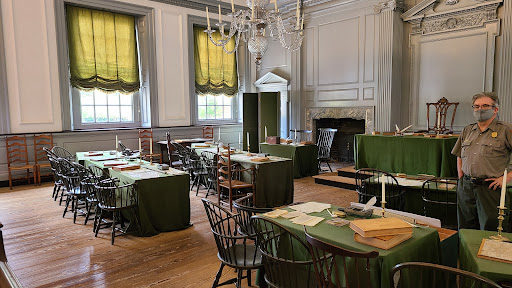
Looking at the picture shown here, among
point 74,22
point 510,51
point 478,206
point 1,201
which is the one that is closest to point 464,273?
point 478,206

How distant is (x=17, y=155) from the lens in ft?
24.0

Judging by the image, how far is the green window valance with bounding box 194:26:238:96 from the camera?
33.7 ft

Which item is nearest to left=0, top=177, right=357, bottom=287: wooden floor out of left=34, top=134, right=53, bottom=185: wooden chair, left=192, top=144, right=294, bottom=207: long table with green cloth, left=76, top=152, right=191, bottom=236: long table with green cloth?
left=76, top=152, right=191, bottom=236: long table with green cloth

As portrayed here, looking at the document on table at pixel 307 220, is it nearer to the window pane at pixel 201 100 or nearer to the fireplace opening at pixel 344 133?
the fireplace opening at pixel 344 133

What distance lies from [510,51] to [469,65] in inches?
28.0

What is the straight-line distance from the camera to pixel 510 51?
6355 mm

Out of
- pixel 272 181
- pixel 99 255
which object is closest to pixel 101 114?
pixel 272 181

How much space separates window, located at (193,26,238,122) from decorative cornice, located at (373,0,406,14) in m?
4.61

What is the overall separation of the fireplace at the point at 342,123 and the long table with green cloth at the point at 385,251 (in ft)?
21.1

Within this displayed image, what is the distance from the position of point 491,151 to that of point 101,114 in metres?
8.28

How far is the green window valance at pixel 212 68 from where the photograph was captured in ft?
33.7

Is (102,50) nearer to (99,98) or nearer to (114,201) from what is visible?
(99,98)

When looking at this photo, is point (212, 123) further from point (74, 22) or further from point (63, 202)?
point (63, 202)

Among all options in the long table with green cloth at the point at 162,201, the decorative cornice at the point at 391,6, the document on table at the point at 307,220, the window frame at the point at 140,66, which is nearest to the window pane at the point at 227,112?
the window frame at the point at 140,66
